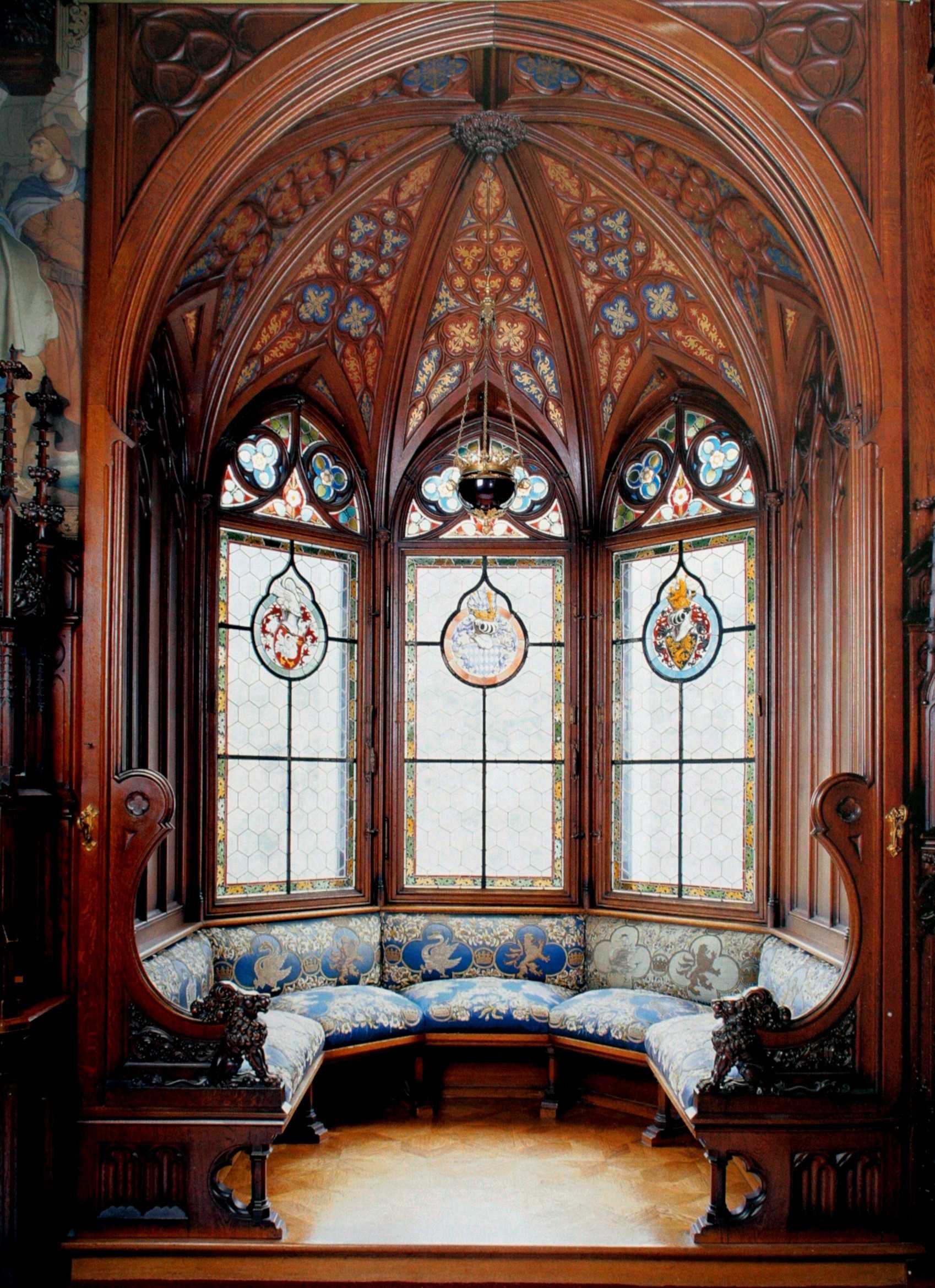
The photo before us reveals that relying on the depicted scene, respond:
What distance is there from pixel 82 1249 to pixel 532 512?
176 inches

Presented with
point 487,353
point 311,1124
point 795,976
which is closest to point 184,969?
point 311,1124

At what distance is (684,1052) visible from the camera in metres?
4.81

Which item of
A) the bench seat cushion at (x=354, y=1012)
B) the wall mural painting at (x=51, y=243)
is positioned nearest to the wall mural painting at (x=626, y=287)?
the wall mural painting at (x=51, y=243)

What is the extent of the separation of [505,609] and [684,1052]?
9.41 feet

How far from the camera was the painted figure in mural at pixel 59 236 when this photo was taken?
4238 millimetres

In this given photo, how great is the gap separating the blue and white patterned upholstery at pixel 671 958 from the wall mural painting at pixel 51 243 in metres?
3.73

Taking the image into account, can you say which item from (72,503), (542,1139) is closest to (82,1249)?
(542,1139)

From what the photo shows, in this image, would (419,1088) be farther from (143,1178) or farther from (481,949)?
(143,1178)

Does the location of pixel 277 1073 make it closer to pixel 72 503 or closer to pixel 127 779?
pixel 127 779

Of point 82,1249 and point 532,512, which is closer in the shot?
point 82,1249

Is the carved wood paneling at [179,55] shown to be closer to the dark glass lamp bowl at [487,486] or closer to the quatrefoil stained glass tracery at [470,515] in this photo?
the dark glass lamp bowl at [487,486]

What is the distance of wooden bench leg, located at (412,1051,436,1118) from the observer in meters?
5.72

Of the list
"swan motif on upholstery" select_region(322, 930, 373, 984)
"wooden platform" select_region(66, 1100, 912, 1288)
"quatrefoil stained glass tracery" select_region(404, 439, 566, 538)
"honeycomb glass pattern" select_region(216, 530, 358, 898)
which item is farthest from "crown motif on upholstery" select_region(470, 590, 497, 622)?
"wooden platform" select_region(66, 1100, 912, 1288)

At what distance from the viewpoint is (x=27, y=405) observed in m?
4.20
